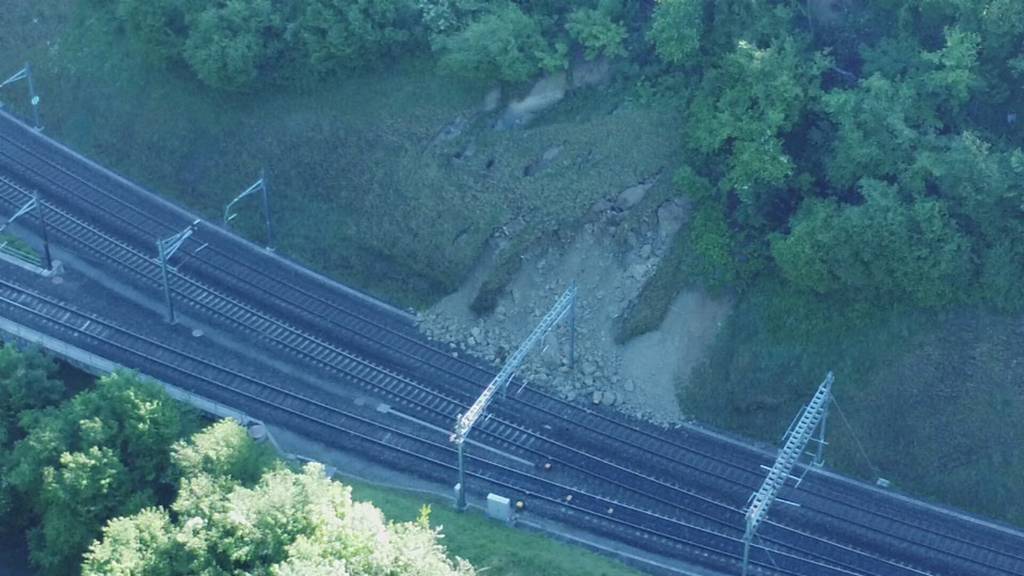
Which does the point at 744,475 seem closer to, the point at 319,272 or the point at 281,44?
the point at 319,272

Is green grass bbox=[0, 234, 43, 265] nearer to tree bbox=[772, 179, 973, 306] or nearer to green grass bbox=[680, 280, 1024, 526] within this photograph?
green grass bbox=[680, 280, 1024, 526]

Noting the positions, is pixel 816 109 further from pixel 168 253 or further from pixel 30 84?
pixel 30 84

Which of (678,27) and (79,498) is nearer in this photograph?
(79,498)

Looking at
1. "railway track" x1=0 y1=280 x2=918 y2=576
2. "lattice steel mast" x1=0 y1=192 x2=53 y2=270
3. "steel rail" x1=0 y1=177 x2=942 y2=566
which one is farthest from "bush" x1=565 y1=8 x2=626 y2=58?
"lattice steel mast" x1=0 y1=192 x2=53 y2=270

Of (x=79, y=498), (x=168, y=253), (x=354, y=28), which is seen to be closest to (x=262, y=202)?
(x=168, y=253)

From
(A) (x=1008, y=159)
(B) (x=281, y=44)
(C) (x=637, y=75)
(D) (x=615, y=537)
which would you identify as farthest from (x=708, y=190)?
(B) (x=281, y=44)
